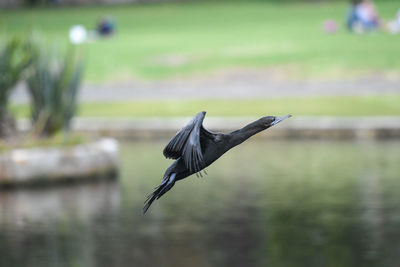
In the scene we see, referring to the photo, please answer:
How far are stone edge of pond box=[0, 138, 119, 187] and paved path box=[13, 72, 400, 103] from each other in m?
8.32

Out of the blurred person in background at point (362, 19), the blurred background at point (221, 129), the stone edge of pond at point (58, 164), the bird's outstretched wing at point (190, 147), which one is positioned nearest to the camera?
the bird's outstretched wing at point (190, 147)

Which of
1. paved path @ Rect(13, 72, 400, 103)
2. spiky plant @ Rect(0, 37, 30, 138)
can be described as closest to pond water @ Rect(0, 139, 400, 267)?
spiky plant @ Rect(0, 37, 30, 138)

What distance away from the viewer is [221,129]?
18.4 meters

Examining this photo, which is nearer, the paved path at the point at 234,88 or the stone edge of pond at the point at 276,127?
the stone edge of pond at the point at 276,127

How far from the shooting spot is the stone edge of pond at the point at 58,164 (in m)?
13.7

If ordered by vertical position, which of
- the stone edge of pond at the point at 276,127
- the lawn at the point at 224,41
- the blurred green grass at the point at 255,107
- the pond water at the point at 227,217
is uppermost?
the lawn at the point at 224,41

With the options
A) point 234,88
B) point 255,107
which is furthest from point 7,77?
point 234,88

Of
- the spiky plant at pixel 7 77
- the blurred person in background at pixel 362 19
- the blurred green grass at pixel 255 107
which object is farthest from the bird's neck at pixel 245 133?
the blurred person in background at pixel 362 19

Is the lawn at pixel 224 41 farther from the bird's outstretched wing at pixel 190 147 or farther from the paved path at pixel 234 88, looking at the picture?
the bird's outstretched wing at pixel 190 147

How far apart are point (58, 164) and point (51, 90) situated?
145 cm

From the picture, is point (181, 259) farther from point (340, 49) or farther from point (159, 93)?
point (340, 49)

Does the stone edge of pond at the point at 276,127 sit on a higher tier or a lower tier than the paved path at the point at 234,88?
lower

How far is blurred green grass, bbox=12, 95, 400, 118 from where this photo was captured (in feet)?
66.3

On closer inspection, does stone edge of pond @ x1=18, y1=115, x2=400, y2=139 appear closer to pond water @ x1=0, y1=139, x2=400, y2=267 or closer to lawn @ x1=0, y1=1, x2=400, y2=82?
pond water @ x1=0, y1=139, x2=400, y2=267
